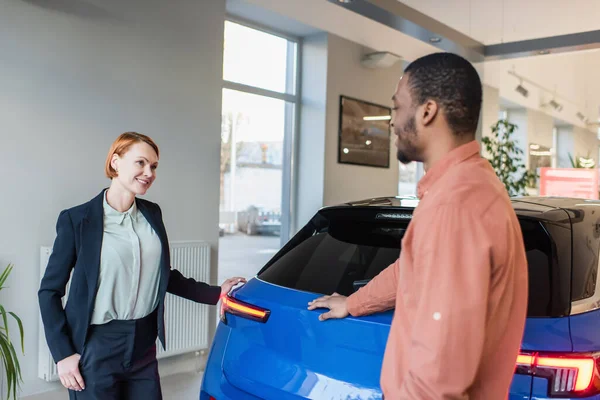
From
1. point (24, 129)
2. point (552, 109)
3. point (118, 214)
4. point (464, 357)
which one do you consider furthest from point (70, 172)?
point (552, 109)

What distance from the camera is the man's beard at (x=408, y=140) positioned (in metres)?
0.99

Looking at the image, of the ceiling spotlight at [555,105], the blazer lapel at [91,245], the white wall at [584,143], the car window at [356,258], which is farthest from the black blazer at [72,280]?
the ceiling spotlight at [555,105]

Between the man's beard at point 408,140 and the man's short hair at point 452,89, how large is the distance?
0.04 metres

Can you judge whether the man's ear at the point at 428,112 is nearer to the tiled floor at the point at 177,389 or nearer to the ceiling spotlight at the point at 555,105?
the tiled floor at the point at 177,389

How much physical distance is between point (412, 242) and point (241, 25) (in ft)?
15.3

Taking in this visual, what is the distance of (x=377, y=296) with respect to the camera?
1.39 meters

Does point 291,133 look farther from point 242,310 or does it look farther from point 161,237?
point 242,310

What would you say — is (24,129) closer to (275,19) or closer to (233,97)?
(233,97)

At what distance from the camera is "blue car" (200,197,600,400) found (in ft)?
4.23

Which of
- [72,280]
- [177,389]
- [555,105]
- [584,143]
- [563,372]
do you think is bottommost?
[177,389]

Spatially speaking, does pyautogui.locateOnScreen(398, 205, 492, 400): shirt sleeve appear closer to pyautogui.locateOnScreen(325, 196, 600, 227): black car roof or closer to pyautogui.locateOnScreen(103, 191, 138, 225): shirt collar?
pyautogui.locateOnScreen(325, 196, 600, 227): black car roof

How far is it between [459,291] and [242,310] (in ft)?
3.09

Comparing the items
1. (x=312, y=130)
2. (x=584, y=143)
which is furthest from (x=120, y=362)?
(x=584, y=143)

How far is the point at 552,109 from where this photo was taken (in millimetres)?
9141
